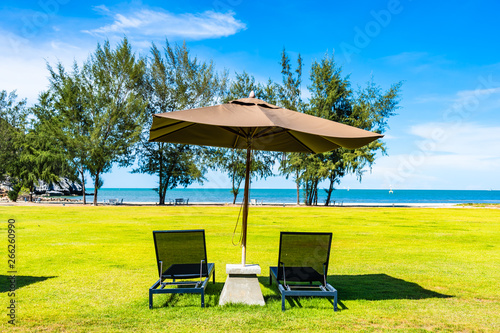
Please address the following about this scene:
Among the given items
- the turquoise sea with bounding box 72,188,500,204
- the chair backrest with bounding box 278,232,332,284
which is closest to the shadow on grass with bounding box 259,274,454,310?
the chair backrest with bounding box 278,232,332,284

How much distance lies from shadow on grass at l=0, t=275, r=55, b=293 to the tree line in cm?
2738

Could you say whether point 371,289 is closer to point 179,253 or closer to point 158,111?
point 179,253

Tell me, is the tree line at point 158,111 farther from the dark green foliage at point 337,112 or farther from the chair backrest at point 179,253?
the chair backrest at point 179,253

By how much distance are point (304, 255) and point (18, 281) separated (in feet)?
16.3

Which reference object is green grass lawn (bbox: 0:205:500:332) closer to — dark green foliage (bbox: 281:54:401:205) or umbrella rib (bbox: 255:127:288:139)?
umbrella rib (bbox: 255:127:288:139)

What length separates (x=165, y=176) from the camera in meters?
37.3

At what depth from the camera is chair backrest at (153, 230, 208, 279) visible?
5.14 metres

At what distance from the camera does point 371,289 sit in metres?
6.05

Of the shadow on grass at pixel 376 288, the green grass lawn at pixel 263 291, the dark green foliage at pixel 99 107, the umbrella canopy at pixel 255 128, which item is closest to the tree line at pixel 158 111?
the dark green foliage at pixel 99 107

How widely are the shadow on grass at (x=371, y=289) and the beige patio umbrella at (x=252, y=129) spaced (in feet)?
5.17

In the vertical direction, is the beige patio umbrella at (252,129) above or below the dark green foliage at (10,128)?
below

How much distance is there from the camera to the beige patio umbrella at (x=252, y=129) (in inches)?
178

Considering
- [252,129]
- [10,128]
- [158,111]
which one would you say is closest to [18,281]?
[252,129]

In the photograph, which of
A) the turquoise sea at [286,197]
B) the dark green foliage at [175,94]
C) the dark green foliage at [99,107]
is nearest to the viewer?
the dark green foliage at [99,107]
